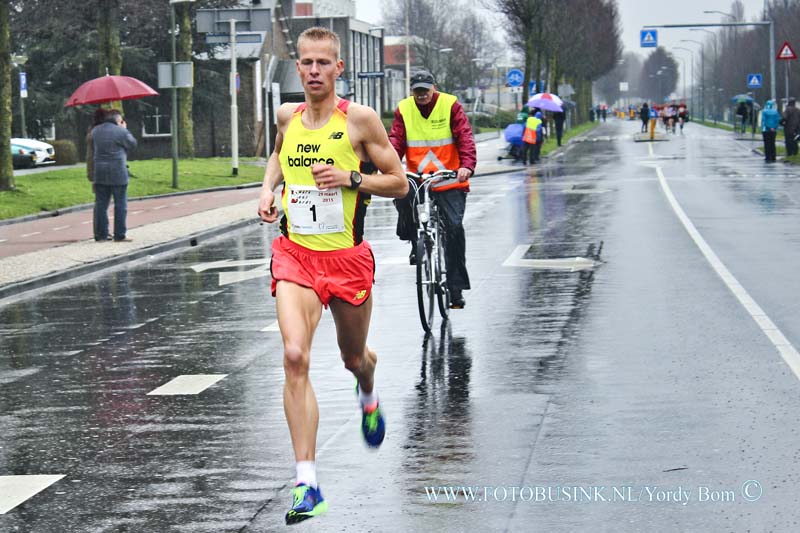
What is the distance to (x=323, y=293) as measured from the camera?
624 centimetres

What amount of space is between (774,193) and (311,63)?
2194 cm

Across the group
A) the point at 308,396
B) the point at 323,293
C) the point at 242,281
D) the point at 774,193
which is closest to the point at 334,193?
the point at 323,293

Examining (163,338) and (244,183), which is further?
(244,183)

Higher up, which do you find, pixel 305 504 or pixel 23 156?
pixel 23 156

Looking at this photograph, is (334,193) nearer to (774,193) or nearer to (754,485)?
(754,485)

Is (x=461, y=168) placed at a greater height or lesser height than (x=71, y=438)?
greater

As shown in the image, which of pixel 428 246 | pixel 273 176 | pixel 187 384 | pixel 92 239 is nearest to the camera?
pixel 273 176

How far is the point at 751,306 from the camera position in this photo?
11.7 m

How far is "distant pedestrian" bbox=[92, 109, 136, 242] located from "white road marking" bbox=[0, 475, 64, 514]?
1325 centimetres

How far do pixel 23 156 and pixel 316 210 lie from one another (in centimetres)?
4125

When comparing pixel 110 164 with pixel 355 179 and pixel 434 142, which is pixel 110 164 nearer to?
pixel 434 142

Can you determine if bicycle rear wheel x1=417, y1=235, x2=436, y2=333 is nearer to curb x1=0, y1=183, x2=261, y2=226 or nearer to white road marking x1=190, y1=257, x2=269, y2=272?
white road marking x1=190, y1=257, x2=269, y2=272

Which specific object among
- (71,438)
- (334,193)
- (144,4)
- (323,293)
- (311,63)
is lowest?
(71,438)

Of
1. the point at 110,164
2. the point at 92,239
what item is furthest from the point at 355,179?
the point at 92,239
